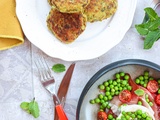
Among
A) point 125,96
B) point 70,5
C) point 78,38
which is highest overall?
point 70,5

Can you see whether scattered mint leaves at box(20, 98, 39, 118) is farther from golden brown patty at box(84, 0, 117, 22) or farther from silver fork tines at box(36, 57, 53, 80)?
golden brown patty at box(84, 0, 117, 22)

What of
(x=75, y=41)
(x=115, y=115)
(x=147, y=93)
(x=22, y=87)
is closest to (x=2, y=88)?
(x=22, y=87)

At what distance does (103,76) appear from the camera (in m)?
1.77

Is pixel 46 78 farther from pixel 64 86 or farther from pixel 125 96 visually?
pixel 125 96

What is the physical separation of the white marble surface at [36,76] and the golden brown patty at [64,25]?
0.14 metres

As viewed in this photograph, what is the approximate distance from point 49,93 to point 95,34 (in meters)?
0.35

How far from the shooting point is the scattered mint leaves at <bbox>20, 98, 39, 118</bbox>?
6.01ft

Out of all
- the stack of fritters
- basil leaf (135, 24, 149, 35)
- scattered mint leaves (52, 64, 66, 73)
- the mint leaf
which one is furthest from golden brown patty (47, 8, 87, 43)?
the mint leaf

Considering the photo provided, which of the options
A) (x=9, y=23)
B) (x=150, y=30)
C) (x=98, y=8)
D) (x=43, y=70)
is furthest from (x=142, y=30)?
(x=9, y=23)

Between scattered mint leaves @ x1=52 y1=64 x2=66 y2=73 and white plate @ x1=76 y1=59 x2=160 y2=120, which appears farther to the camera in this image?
scattered mint leaves @ x1=52 y1=64 x2=66 y2=73

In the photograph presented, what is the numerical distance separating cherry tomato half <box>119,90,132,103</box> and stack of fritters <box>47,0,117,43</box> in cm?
34

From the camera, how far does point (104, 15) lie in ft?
5.80

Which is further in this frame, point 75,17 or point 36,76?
point 36,76

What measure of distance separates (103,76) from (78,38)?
0.73 ft
